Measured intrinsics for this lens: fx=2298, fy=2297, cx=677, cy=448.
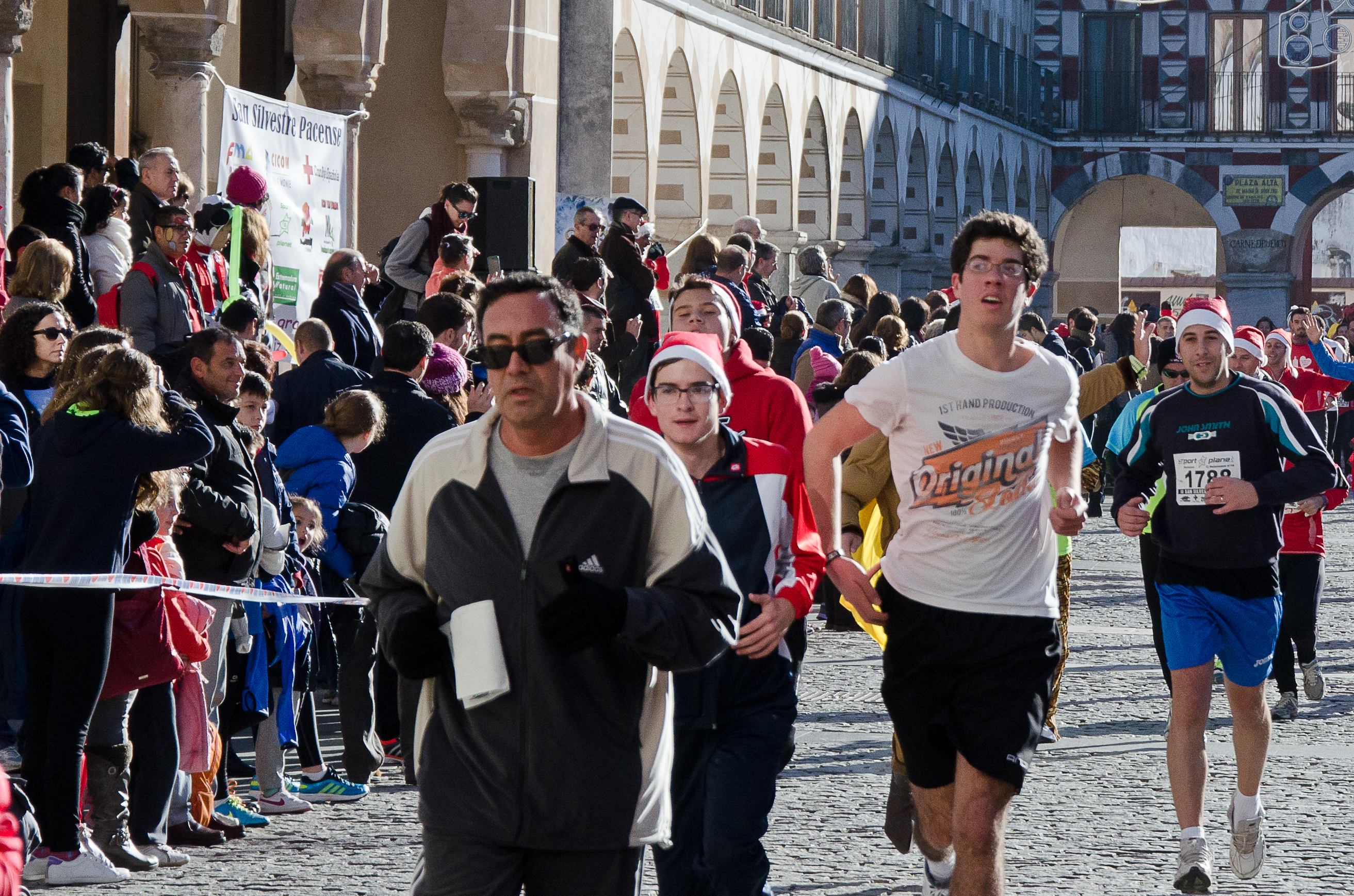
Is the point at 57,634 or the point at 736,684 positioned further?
the point at 57,634

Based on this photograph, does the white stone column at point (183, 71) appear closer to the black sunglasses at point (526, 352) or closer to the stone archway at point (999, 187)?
the black sunglasses at point (526, 352)

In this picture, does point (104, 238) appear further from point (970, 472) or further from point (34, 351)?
point (970, 472)

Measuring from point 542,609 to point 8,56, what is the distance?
8933 millimetres

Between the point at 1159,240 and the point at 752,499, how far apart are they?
165 feet

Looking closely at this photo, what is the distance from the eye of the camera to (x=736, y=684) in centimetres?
548

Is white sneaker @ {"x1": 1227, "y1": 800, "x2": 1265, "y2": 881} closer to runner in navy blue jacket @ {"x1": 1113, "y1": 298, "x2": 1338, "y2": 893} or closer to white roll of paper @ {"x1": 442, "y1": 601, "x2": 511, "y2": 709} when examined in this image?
runner in navy blue jacket @ {"x1": 1113, "y1": 298, "x2": 1338, "y2": 893}

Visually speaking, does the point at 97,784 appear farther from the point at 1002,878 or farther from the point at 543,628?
the point at 543,628

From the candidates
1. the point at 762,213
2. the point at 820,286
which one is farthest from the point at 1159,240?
the point at 820,286

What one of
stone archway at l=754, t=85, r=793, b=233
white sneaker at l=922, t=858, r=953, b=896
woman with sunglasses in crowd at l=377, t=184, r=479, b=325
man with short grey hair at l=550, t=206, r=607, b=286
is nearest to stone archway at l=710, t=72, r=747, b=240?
stone archway at l=754, t=85, r=793, b=233

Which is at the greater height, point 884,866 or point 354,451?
point 354,451

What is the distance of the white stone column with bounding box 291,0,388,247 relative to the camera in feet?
52.3

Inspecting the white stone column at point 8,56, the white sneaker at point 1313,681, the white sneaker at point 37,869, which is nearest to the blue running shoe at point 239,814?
the white sneaker at point 37,869

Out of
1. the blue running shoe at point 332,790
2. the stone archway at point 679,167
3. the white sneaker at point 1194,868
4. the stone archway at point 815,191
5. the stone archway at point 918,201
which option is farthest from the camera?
the stone archway at point 918,201

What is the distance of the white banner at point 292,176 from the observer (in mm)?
11594
